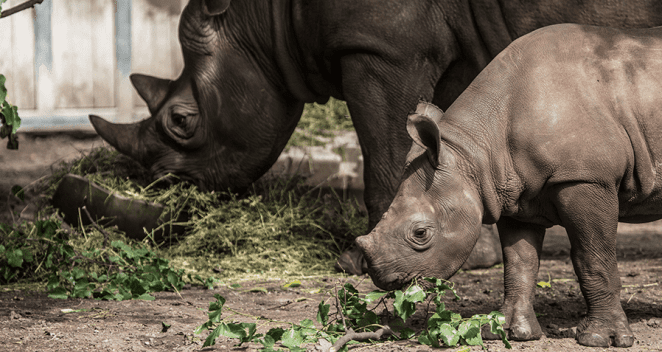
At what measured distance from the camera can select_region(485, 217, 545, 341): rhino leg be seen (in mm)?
3738

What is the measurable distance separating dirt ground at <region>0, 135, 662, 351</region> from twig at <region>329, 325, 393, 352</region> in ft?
0.17

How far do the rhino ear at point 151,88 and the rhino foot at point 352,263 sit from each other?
1.94m

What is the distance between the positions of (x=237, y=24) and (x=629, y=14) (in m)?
2.75

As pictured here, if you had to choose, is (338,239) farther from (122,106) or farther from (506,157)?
(122,106)

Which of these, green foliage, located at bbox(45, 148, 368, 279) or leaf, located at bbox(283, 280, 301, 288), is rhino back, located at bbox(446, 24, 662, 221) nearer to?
leaf, located at bbox(283, 280, 301, 288)

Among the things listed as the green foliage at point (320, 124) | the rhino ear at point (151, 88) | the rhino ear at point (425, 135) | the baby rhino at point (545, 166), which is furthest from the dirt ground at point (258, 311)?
the green foliage at point (320, 124)

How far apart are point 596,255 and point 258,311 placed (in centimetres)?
190

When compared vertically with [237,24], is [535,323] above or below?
below

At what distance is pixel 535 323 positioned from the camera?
3775 millimetres

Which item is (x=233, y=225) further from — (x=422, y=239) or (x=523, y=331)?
(x=523, y=331)

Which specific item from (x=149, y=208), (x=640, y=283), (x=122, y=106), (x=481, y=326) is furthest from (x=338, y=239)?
(x=122, y=106)

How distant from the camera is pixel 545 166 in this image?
11.6 feet

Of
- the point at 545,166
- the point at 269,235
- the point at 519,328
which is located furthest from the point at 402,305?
the point at 269,235

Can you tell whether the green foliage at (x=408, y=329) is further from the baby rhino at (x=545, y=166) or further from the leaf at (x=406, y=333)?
the baby rhino at (x=545, y=166)
